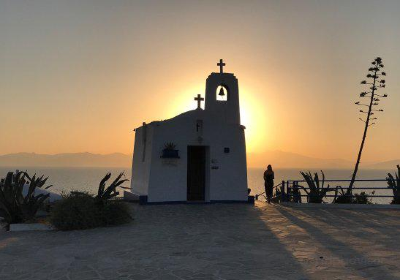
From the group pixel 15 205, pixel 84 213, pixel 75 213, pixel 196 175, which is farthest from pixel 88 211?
pixel 196 175

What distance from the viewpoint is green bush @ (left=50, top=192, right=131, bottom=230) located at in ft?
35.9

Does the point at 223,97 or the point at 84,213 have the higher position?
the point at 223,97

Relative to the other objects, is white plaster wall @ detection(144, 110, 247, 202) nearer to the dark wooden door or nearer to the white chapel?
the white chapel

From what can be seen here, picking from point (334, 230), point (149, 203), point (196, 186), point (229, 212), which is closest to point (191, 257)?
point (334, 230)

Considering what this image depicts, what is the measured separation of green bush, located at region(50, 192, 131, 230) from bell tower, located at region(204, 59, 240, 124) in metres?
8.52

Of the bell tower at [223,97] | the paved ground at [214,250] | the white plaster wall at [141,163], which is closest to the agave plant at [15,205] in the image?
the paved ground at [214,250]

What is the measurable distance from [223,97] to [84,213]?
1022cm

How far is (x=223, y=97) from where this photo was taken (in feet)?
63.3

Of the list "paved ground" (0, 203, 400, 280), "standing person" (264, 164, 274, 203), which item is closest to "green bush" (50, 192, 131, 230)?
"paved ground" (0, 203, 400, 280)

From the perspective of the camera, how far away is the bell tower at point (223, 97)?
62.6 feet

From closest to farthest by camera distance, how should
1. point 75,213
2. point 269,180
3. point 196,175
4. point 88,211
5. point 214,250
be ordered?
point 214,250 → point 75,213 → point 88,211 → point 196,175 → point 269,180

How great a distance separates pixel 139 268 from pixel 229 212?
7830mm

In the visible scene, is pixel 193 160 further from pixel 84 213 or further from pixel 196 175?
pixel 84 213

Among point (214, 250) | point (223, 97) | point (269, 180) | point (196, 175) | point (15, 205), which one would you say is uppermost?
point (223, 97)
